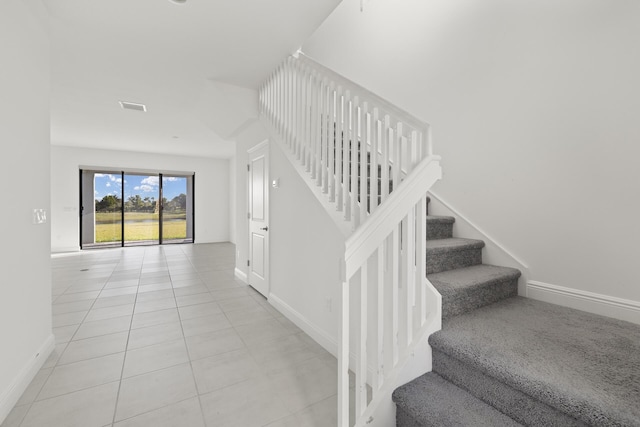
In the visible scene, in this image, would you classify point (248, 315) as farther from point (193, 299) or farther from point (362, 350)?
point (362, 350)

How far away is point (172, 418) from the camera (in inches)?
63.4

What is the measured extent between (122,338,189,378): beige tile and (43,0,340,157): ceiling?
2.83 meters

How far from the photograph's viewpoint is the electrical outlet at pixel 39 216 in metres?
2.03

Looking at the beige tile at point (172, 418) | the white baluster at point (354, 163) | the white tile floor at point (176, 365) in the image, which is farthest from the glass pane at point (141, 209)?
the white baluster at point (354, 163)

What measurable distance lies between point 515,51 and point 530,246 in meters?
1.54

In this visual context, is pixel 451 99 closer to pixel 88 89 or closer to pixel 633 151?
pixel 633 151

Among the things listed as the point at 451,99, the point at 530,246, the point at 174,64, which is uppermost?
the point at 174,64

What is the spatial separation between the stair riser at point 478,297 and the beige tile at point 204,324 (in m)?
2.18

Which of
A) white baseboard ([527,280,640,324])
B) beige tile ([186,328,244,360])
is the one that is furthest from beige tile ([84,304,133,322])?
white baseboard ([527,280,640,324])

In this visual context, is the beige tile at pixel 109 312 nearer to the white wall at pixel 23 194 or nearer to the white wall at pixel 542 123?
the white wall at pixel 23 194

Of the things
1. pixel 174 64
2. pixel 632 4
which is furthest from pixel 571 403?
pixel 174 64

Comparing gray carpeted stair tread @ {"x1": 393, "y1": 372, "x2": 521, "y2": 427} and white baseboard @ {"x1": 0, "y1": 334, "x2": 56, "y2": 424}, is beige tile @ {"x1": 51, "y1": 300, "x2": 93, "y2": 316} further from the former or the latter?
gray carpeted stair tread @ {"x1": 393, "y1": 372, "x2": 521, "y2": 427}

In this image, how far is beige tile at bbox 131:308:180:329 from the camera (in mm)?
2898

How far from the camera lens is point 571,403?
1.04 m
